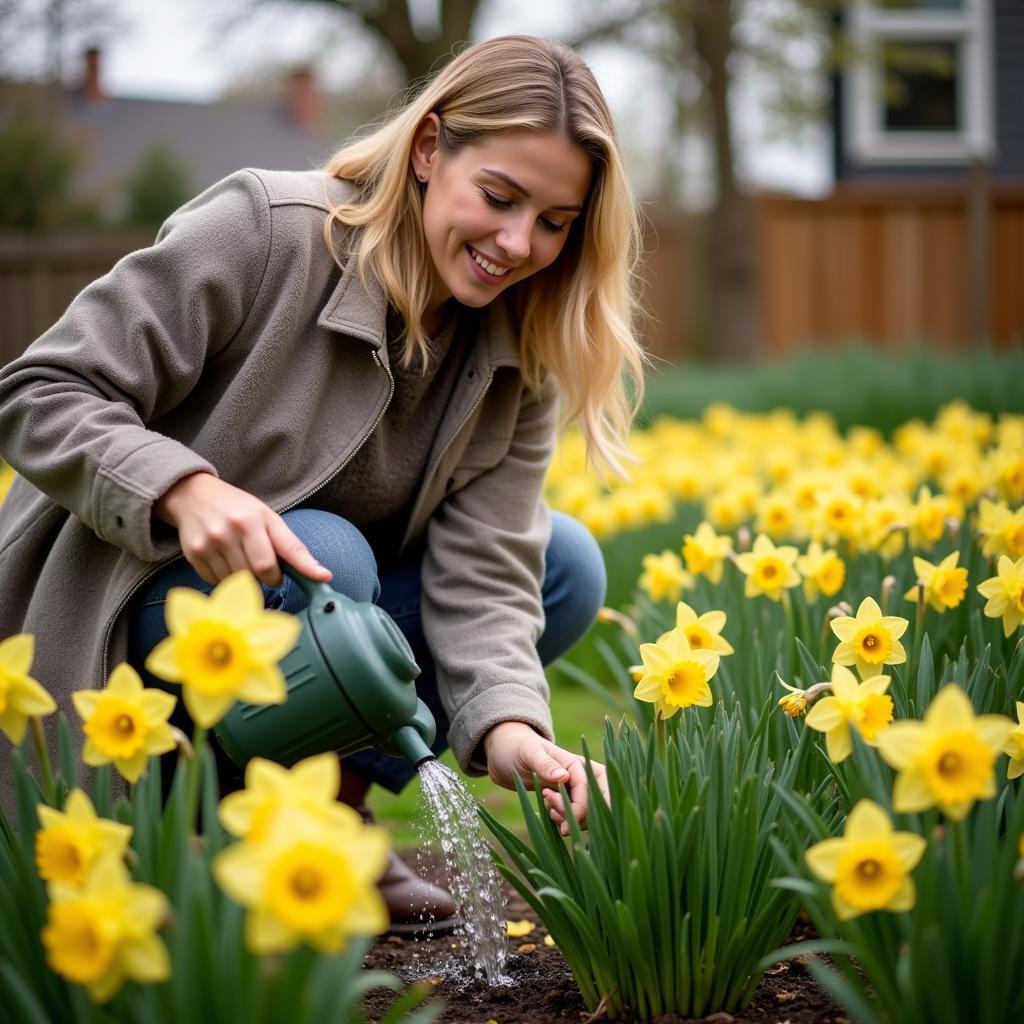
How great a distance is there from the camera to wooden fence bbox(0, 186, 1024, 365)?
10602 mm

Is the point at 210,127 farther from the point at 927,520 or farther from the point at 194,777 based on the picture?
the point at 194,777

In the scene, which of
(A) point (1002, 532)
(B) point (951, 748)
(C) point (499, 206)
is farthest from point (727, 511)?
(B) point (951, 748)

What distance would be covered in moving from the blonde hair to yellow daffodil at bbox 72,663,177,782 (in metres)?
0.82

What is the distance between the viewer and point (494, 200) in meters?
1.88

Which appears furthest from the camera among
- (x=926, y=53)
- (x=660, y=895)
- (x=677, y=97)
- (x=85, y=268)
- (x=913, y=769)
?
(x=677, y=97)

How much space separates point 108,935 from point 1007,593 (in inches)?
51.3

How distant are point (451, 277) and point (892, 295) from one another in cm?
978

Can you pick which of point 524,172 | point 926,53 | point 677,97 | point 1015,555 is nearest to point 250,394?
point 524,172

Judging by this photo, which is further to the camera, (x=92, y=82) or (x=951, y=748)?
(x=92, y=82)

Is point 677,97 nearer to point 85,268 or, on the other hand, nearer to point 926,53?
point 926,53

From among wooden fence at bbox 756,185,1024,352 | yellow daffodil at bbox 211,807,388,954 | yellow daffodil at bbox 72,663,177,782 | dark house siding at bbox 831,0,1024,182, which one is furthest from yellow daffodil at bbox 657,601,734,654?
dark house siding at bbox 831,0,1024,182

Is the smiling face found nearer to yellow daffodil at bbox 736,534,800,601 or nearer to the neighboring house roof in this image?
yellow daffodil at bbox 736,534,800,601

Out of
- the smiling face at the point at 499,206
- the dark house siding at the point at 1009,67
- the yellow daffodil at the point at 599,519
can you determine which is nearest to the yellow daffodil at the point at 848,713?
the smiling face at the point at 499,206

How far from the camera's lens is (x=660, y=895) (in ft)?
4.79
